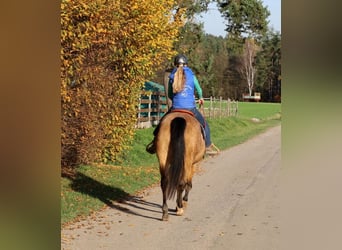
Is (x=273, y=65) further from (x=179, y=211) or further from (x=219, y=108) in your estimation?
(x=219, y=108)

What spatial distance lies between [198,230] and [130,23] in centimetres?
392

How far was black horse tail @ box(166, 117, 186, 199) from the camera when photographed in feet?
18.9

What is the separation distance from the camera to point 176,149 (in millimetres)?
5758

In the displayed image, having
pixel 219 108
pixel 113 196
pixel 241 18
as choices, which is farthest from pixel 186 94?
pixel 219 108

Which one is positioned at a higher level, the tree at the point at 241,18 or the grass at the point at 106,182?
the tree at the point at 241,18

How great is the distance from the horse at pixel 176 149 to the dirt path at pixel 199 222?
46cm

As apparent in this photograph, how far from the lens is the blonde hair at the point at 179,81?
19.8 feet

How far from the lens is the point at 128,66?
28.9 feet

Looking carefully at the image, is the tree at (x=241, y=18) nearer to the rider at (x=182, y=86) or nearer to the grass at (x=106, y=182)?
the grass at (x=106, y=182)

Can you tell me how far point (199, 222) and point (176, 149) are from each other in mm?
930

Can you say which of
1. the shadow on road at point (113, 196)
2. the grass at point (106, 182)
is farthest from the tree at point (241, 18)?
the shadow on road at point (113, 196)
